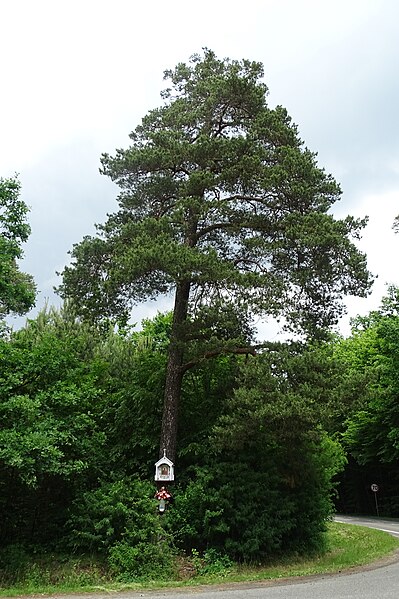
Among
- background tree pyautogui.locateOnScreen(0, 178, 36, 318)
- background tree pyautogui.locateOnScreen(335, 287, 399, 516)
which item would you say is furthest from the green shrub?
background tree pyautogui.locateOnScreen(335, 287, 399, 516)

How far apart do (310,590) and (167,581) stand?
3.27m

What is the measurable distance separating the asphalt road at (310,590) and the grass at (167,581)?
0.66 meters

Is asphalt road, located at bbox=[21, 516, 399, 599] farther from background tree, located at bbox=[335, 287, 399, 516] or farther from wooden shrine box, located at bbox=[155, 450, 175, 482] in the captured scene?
background tree, located at bbox=[335, 287, 399, 516]

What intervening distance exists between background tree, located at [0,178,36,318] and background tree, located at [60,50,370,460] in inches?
60.6

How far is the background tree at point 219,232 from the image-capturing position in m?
13.3

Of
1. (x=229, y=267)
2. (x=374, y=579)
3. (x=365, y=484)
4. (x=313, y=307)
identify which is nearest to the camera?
(x=374, y=579)

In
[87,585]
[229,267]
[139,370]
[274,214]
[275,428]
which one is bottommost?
[87,585]

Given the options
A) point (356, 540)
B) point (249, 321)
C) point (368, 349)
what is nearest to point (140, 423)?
point (249, 321)

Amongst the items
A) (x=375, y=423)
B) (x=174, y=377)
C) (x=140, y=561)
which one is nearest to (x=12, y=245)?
(x=174, y=377)

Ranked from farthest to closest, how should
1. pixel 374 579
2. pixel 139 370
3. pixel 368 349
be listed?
pixel 368 349 < pixel 139 370 < pixel 374 579

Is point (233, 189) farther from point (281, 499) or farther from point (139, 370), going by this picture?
point (281, 499)

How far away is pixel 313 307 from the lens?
14.5 m

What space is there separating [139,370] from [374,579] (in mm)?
8394

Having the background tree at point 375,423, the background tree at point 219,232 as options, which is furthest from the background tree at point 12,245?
the background tree at point 375,423
